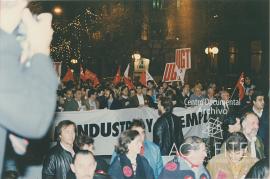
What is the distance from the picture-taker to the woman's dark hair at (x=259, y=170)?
3418 millimetres

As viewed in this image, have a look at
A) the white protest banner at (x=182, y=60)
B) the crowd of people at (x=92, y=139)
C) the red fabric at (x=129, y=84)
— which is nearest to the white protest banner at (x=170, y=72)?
the white protest banner at (x=182, y=60)

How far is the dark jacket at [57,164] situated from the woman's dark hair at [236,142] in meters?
1.32

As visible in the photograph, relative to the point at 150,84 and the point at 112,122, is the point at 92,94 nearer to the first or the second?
the point at 150,84

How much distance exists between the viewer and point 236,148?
154 inches

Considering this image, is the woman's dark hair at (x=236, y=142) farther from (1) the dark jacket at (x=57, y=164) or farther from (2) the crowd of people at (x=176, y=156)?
(1) the dark jacket at (x=57, y=164)

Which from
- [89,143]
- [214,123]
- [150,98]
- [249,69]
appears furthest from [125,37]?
[89,143]

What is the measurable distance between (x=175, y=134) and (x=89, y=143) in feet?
5.39

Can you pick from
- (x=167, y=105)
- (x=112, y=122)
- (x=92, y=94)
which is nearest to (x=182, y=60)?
(x=92, y=94)

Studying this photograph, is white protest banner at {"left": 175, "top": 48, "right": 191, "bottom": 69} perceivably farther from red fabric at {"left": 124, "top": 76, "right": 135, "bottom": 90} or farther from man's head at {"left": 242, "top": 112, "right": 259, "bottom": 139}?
man's head at {"left": 242, "top": 112, "right": 259, "bottom": 139}

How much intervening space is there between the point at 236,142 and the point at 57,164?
59.2 inches

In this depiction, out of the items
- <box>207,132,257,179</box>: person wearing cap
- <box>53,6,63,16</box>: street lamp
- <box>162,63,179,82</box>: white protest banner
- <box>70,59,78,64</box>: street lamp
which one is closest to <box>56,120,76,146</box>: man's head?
<box>207,132,257,179</box>: person wearing cap

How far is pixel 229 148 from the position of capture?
390 centimetres

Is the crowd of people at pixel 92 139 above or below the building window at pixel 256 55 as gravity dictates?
below

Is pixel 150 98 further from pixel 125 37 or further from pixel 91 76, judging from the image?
pixel 125 37
